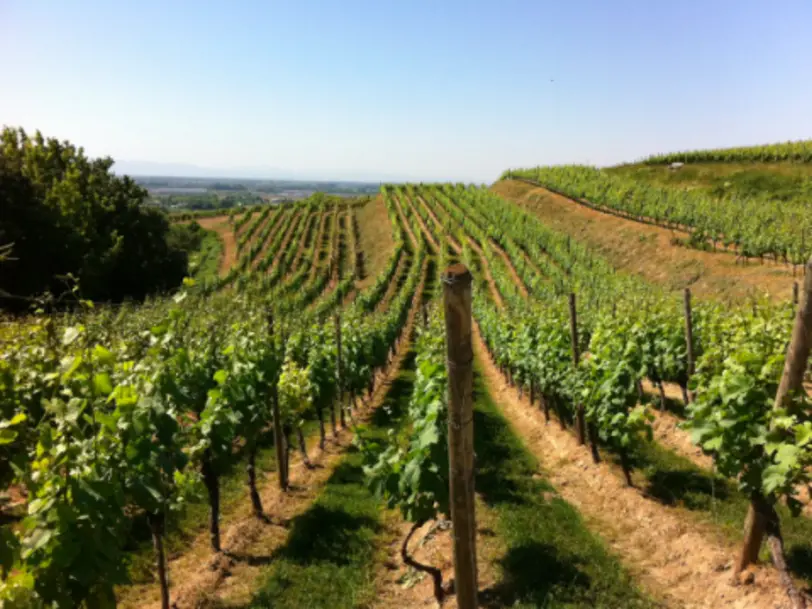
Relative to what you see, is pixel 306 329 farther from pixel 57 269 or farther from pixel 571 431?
pixel 57 269

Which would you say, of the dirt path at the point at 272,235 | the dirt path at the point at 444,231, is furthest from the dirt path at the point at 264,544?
the dirt path at the point at 444,231

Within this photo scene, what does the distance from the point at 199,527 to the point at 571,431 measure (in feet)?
29.5

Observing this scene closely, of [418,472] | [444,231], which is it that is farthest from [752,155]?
[418,472]

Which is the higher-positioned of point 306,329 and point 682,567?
point 306,329

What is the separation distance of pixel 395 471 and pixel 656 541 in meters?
4.16

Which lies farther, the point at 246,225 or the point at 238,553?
the point at 246,225

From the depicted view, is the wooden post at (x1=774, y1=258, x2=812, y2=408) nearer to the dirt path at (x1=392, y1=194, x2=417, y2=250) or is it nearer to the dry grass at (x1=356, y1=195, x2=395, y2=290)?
the dry grass at (x1=356, y1=195, x2=395, y2=290)

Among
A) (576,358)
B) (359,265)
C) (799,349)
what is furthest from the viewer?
(359,265)

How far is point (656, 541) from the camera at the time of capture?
724cm

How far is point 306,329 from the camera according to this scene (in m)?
15.5

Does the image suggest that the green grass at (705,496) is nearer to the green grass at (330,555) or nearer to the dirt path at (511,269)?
the green grass at (330,555)

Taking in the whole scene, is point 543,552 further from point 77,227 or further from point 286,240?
point 286,240

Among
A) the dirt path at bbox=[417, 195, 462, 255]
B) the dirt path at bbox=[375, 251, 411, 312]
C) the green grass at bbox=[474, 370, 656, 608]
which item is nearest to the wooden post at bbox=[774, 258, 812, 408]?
the green grass at bbox=[474, 370, 656, 608]

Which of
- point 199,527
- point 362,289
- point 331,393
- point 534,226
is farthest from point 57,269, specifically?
point 534,226
